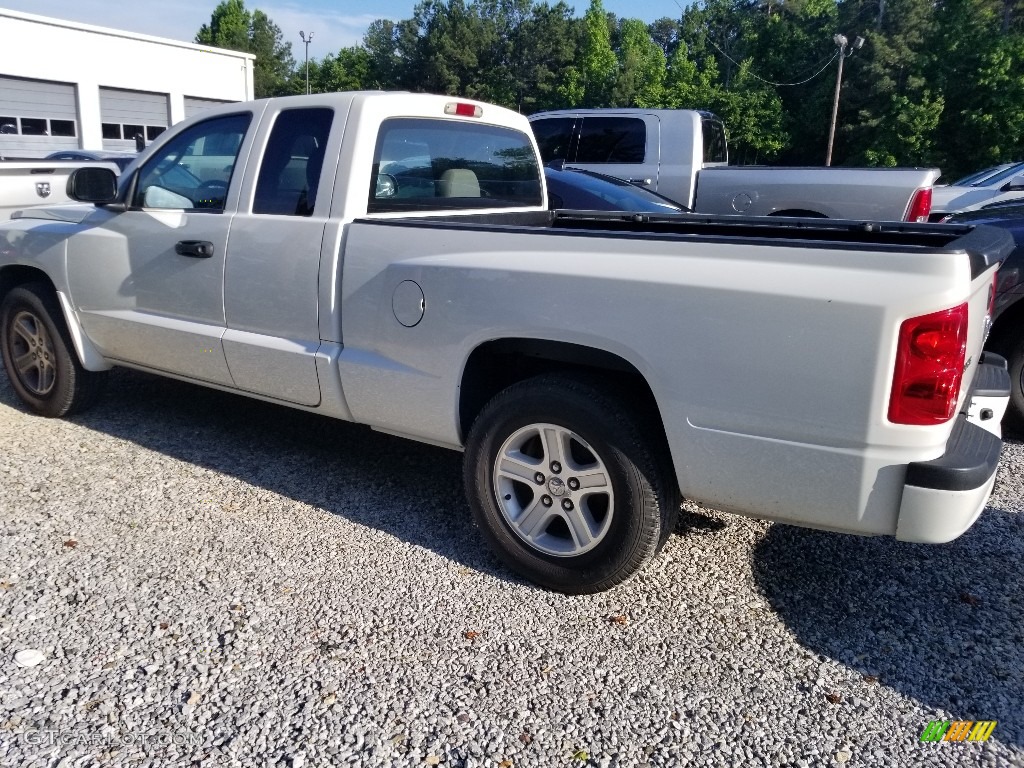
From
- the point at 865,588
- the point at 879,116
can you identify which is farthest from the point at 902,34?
the point at 865,588

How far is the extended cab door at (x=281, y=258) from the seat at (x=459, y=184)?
2.04 feet

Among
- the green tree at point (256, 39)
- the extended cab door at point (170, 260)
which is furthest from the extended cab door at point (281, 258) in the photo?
the green tree at point (256, 39)

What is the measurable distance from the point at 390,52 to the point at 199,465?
71.6m

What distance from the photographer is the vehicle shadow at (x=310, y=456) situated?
405 centimetres

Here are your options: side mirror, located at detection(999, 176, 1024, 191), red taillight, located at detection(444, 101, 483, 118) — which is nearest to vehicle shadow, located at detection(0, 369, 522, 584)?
red taillight, located at detection(444, 101, 483, 118)

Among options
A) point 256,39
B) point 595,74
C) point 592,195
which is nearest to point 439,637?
point 592,195

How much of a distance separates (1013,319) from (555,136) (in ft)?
22.7

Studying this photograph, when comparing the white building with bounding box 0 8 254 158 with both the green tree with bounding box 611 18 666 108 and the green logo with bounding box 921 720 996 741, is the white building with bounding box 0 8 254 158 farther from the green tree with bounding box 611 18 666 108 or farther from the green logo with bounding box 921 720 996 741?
the green logo with bounding box 921 720 996 741

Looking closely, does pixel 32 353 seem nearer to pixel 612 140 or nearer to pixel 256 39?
pixel 612 140

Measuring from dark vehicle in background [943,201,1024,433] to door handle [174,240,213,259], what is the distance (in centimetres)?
428

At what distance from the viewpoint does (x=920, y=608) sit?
11.0ft

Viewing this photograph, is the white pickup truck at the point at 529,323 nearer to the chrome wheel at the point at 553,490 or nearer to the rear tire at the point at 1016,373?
the chrome wheel at the point at 553,490

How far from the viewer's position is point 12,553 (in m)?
3.65

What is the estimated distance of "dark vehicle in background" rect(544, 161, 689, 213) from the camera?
23.8 feet
